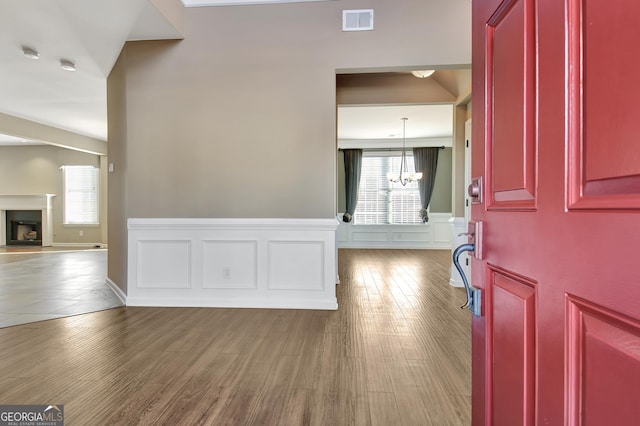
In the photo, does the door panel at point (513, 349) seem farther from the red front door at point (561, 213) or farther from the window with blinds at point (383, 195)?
the window with blinds at point (383, 195)

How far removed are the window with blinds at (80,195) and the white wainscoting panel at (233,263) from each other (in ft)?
22.9

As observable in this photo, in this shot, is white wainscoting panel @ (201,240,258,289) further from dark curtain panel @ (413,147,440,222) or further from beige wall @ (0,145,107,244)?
beige wall @ (0,145,107,244)

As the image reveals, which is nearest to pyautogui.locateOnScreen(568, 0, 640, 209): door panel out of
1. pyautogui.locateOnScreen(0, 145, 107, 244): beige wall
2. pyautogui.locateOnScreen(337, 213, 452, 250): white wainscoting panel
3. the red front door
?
the red front door

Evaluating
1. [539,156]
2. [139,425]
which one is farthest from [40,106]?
[539,156]

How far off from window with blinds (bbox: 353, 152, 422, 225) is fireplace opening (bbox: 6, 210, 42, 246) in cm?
886

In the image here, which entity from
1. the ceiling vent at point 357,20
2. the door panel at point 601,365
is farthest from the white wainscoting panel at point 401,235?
the door panel at point 601,365

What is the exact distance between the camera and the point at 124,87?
334 cm

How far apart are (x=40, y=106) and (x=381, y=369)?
6954 mm

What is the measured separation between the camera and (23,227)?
8969 millimetres

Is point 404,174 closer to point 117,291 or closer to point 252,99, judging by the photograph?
point 252,99

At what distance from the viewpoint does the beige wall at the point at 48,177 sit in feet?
28.0

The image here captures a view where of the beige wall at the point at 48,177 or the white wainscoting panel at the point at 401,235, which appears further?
the beige wall at the point at 48,177

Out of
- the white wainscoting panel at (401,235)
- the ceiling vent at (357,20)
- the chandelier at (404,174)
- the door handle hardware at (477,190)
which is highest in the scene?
the ceiling vent at (357,20)

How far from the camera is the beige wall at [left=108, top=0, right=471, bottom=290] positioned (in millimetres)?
3096
